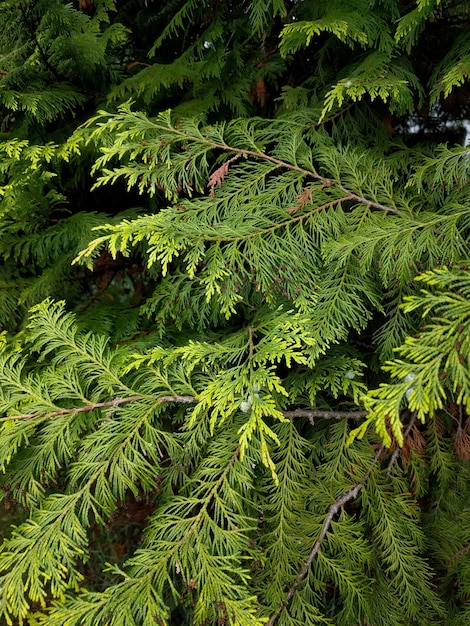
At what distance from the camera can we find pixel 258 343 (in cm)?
192

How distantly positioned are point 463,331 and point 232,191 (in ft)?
3.79

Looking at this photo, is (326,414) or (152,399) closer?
(152,399)

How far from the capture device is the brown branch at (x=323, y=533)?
1.85 metres

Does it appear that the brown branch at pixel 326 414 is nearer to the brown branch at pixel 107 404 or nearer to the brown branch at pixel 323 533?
the brown branch at pixel 323 533

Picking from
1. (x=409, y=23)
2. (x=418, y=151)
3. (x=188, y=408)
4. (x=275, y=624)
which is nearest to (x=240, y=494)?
(x=188, y=408)

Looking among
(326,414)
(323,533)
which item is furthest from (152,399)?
(323,533)

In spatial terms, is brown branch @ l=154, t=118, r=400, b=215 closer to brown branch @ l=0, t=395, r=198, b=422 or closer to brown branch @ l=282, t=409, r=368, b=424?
brown branch @ l=282, t=409, r=368, b=424

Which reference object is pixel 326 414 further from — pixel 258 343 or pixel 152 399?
pixel 152 399

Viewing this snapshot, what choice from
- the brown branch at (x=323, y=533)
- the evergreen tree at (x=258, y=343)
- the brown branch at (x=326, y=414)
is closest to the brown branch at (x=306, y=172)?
the evergreen tree at (x=258, y=343)

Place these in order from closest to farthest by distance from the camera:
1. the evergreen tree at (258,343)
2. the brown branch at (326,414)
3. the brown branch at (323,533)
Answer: the evergreen tree at (258,343) → the brown branch at (323,533) → the brown branch at (326,414)

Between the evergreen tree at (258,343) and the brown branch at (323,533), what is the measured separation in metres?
0.02

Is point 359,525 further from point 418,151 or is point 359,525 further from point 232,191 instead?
point 418,151

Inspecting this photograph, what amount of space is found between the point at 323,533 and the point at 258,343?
0.82 metres

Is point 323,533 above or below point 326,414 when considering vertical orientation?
below
